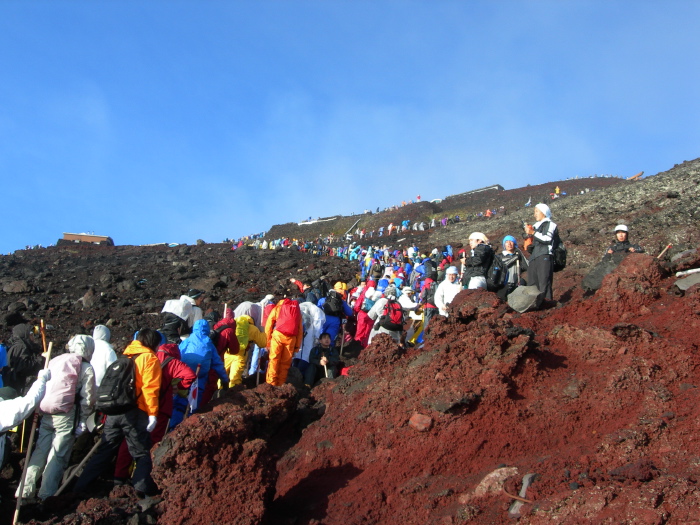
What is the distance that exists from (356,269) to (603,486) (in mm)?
24226

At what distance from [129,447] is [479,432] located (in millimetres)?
A: 3705

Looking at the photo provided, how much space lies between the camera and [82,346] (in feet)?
21.3

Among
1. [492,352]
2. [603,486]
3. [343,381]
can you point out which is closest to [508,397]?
[492,352]

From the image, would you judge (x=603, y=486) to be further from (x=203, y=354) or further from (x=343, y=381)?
(x=203, y=354)

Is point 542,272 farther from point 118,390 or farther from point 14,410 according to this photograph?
point 14,410

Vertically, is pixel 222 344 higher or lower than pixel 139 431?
higher

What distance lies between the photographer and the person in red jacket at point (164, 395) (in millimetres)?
6223

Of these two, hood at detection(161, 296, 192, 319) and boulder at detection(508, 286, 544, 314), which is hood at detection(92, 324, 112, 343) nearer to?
hood at detection(161, 296, 192, 319)

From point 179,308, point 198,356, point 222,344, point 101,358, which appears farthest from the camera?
point 179,308

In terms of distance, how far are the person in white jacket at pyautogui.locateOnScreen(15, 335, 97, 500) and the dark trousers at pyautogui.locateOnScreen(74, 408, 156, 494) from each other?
302mm

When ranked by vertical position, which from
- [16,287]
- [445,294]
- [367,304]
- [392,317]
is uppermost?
[16,287]

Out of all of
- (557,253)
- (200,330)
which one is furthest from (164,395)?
(557,253)

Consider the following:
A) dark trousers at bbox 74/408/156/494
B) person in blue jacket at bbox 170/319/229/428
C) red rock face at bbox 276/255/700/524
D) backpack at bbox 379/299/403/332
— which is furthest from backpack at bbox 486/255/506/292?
dark trousers at bbox 74/408/156/494

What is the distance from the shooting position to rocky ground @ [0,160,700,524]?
430 cm
